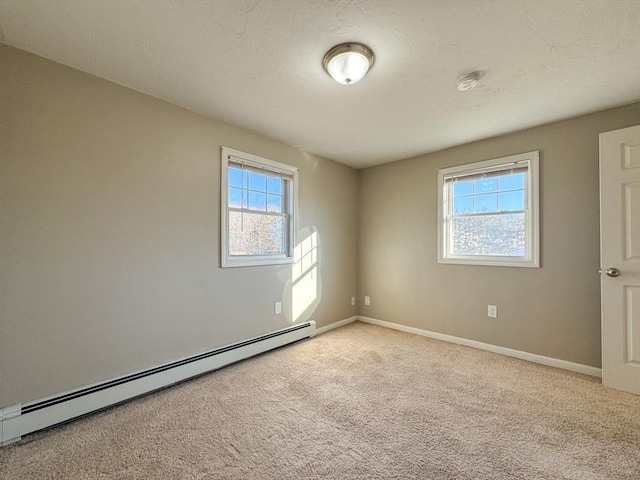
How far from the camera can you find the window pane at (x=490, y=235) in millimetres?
2965

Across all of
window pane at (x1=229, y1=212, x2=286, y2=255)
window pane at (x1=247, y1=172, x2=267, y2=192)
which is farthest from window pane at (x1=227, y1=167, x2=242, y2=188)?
window pane at (x1=229, y1=212, x2=286, y2=255)

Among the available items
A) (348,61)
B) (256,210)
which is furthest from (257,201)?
(348,61)

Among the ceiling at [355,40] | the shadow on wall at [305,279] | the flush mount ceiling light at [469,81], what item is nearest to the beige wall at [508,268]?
the ceiling at [355,40]

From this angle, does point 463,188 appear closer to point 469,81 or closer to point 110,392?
point 469,81

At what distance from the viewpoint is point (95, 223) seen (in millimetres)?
1987

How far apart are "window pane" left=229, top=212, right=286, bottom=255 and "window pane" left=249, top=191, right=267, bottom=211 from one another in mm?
81

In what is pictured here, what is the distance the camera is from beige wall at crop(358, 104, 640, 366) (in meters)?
2.54

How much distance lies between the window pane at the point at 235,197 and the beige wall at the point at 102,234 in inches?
7.9

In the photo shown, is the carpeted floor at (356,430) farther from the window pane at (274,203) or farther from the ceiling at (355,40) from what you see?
the ceiling at (355,40)

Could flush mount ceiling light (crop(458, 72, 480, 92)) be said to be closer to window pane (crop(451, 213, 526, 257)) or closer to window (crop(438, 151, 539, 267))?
window (crop(438, 151, 539, 267))

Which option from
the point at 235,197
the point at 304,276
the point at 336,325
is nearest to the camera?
the point at 235,197

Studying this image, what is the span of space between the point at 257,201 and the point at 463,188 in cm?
246

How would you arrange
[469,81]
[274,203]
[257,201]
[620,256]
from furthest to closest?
1. [274,203]
2. [257,201]
3. [620,256]
4. [469,81]

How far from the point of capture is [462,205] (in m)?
3.36
